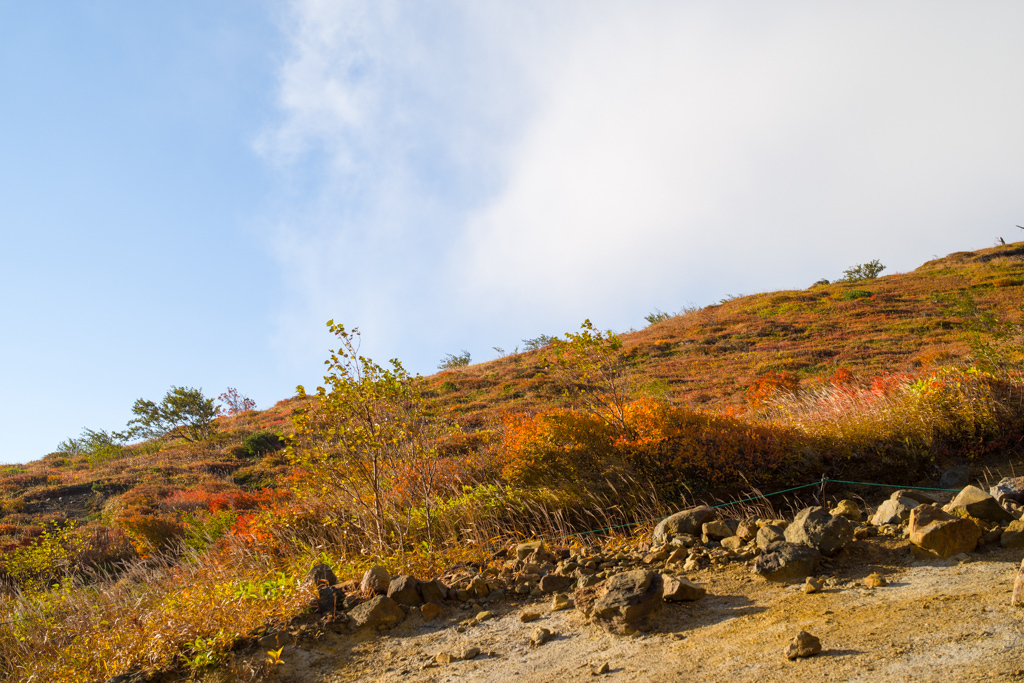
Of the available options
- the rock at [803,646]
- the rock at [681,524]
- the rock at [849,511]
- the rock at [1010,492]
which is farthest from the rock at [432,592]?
the rock at [1010,492]

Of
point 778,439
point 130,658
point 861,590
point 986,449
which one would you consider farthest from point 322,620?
point 986,449

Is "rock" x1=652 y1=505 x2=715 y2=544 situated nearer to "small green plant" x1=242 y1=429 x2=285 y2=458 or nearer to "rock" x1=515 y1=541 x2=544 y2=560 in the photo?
"rock" x1=515 y1=541 x2=544 y2=560

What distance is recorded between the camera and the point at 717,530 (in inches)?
235

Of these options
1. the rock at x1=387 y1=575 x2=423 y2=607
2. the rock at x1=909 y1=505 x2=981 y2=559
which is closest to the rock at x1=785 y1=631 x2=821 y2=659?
the rock at x1=909 y1=505 x2=981 y2=559

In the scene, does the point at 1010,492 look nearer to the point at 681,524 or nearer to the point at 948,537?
the point at 948,537

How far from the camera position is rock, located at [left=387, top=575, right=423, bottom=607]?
18.4 ft

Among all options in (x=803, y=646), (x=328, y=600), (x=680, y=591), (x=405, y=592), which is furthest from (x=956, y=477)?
(x=328, y=600)

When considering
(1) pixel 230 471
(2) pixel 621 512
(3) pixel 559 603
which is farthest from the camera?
(1) pixel 230 471

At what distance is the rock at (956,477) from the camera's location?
24.1 ft

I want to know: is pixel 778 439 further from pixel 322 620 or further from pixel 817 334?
pixel 817 334

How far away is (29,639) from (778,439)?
9449 millimetres

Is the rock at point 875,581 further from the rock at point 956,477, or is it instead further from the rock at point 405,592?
the rock at point 405,592

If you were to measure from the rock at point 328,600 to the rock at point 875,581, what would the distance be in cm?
484

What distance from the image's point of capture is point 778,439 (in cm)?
840
